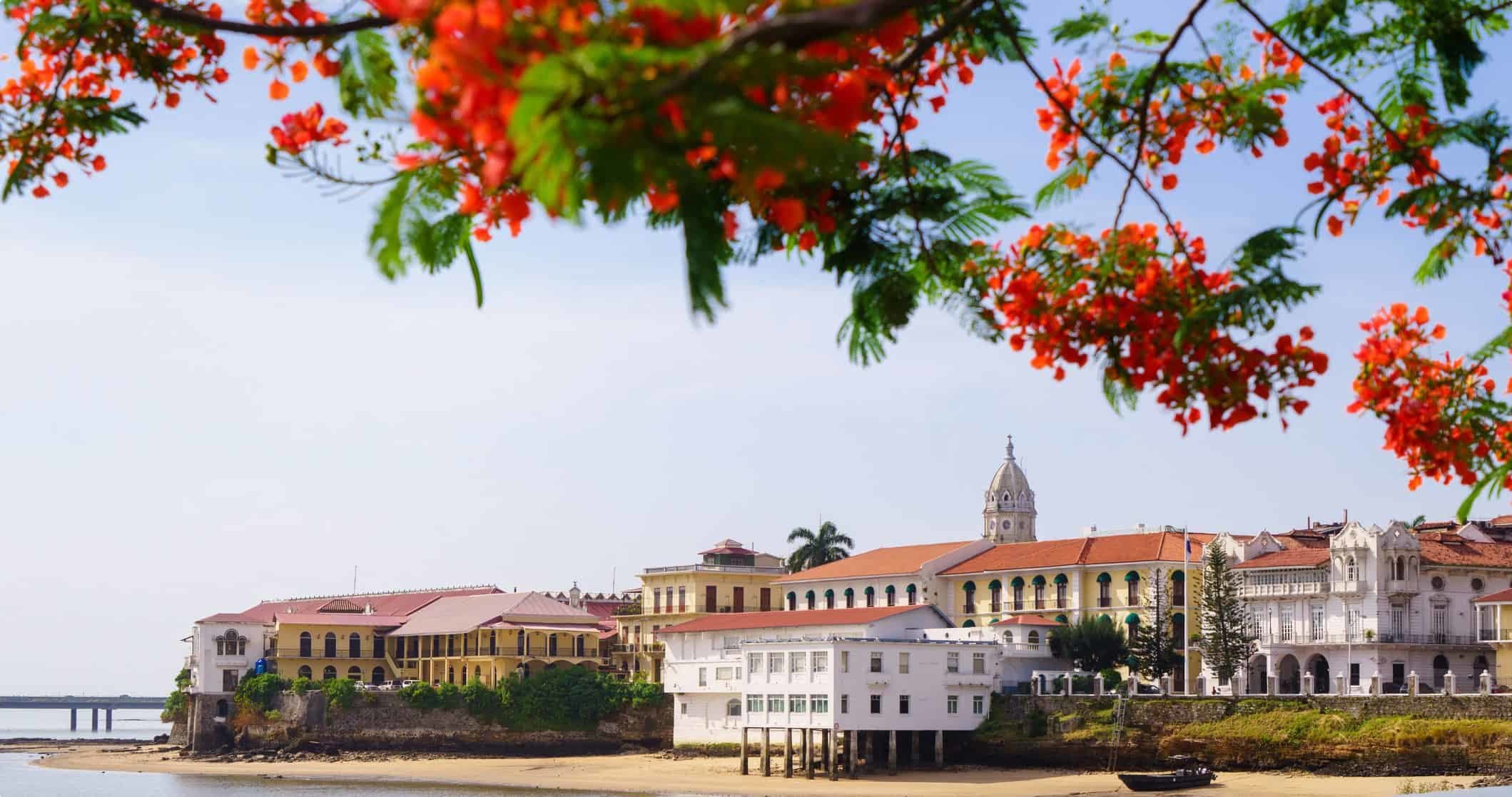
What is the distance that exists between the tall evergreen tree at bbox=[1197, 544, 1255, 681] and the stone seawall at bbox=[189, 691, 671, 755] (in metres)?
23.6

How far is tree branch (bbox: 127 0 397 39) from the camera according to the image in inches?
224

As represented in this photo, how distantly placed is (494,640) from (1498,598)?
43.9 metres

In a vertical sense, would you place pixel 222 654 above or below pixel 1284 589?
below

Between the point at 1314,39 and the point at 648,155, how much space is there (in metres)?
4.23

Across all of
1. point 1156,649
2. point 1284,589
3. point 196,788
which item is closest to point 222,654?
point 196,788

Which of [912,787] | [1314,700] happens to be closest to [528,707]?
[912,787]

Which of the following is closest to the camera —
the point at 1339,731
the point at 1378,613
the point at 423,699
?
the point at 1339,731

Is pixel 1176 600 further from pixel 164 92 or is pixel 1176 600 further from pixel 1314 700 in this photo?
pixel 164 92

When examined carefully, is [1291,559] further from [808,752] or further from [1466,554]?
[808,752]

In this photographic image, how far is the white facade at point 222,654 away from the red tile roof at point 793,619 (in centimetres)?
2274

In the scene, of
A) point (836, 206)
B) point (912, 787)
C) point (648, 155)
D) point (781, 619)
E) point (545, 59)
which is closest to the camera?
point (545, 59)

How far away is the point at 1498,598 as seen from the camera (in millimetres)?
65188

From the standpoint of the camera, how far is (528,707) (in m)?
79.4

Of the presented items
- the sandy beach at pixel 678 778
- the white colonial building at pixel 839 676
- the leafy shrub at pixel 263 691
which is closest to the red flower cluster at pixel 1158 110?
the sandy beach at pixel 678 778
